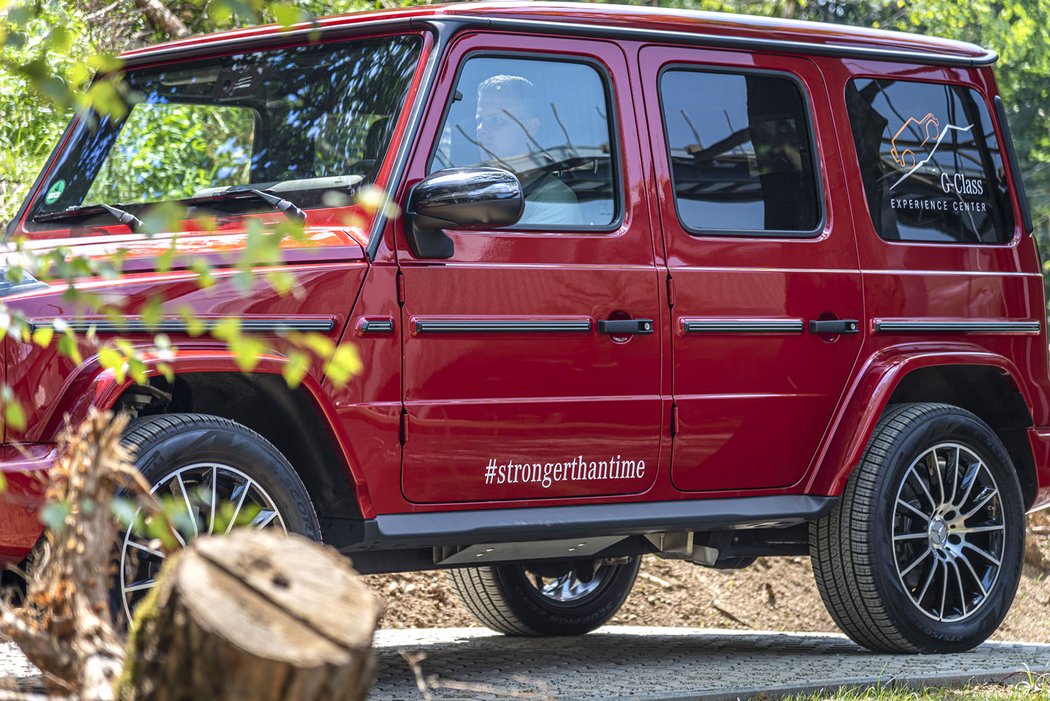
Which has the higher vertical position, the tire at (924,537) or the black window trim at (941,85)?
the black window trim at (941,85)

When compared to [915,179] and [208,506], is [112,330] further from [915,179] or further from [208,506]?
[915,179]

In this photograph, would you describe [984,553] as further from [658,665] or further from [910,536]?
[658,665]

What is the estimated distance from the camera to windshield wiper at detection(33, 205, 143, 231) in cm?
473

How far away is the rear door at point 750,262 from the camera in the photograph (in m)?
5.23

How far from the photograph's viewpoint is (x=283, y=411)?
4.46m

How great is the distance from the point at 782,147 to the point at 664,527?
1.58 meters

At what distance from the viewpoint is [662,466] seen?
5.16 meters

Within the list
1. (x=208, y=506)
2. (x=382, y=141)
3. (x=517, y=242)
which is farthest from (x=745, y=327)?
(x=208, y=506)

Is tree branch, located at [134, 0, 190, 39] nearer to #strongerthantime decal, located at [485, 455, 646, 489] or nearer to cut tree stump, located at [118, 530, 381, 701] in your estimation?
#strongerthantime decal, located at [485, 455, 646, 489]

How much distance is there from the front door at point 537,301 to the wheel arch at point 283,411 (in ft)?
Result: 0.68

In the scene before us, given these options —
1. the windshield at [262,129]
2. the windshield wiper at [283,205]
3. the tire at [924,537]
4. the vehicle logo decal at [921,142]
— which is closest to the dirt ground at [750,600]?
the tire at [924,537]

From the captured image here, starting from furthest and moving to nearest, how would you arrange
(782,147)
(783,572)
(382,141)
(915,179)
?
(783,572), (915,179), (782,147), (382,141)

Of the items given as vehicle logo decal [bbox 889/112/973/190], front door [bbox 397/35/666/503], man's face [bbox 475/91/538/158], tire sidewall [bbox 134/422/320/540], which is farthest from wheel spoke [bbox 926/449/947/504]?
tire sidewall [bbox 134/422/320/540]

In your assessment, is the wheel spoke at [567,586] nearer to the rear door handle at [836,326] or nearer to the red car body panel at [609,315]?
the red car body panel at [609,315]
